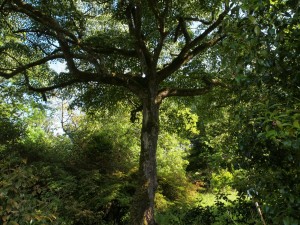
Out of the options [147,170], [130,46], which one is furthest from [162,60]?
[147,170]

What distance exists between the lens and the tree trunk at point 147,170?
6547 mm

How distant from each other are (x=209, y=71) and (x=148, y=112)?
117 inches

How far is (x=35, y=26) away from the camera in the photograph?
7746 mm

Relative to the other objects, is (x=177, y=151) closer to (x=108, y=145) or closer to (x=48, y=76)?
(x=108, y=145)

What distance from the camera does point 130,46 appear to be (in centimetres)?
770

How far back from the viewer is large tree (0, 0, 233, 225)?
6.66 meters

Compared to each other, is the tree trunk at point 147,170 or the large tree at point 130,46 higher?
the large tree at point 130,46

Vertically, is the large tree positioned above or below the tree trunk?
above

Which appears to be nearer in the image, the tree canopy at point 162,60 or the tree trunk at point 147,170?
the tree canopy at point 162,60

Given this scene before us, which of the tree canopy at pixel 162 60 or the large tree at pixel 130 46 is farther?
the large tree at pixel 130 46

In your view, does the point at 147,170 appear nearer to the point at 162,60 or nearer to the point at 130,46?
the point at 130,46

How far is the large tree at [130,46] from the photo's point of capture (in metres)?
6.66

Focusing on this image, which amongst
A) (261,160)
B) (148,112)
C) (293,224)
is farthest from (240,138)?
(148,112)

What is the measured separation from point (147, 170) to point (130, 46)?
3.27 meters
